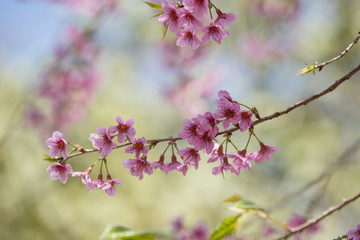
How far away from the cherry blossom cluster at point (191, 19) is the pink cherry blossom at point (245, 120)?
203 millimetres

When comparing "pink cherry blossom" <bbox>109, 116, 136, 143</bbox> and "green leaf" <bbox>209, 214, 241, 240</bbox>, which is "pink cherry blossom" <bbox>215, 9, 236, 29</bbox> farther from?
"green leaf" <bbox>209, 214, 241, 240</bbox>

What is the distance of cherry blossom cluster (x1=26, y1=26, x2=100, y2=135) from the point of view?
10.8 feet

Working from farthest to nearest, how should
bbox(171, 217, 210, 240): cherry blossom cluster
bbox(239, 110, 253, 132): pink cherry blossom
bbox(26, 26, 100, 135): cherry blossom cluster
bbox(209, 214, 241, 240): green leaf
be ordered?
1. bbox(26, 26, 100, 135): cherry blossom cluster
2. bbox(171, 217, 210, 240): cherry blossom cluster
3. bbox(209, 214, 241, 240): green leaf
4. bbox(239, 110, 253, 132): pink cherry blossom

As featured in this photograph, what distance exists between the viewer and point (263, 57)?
470 centimetres

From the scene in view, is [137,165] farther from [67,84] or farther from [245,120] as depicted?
[67,84]

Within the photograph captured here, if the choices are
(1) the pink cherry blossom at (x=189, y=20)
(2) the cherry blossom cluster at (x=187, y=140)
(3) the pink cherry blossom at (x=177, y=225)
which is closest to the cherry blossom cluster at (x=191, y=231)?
(3) the pink cherry blossom at (x=177, y=225)

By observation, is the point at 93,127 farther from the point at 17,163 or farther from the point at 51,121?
the point at 51,121

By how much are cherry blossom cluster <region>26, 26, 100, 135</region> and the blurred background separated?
1 cm

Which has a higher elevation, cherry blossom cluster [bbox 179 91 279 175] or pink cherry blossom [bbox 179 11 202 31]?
pink cherry blossom [bbox 179 11 202 31]

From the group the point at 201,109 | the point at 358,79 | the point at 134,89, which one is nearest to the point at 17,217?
the point at 201,109

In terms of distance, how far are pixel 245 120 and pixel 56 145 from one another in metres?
0.43

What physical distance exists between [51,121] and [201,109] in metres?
1.45

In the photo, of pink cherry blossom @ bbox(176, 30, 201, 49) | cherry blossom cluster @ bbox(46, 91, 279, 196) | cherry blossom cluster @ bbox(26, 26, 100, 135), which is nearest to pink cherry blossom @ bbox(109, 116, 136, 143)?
cherry blossom cluster @ bbox(46, 91, 279, 196)

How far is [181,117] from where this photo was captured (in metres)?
5.13
